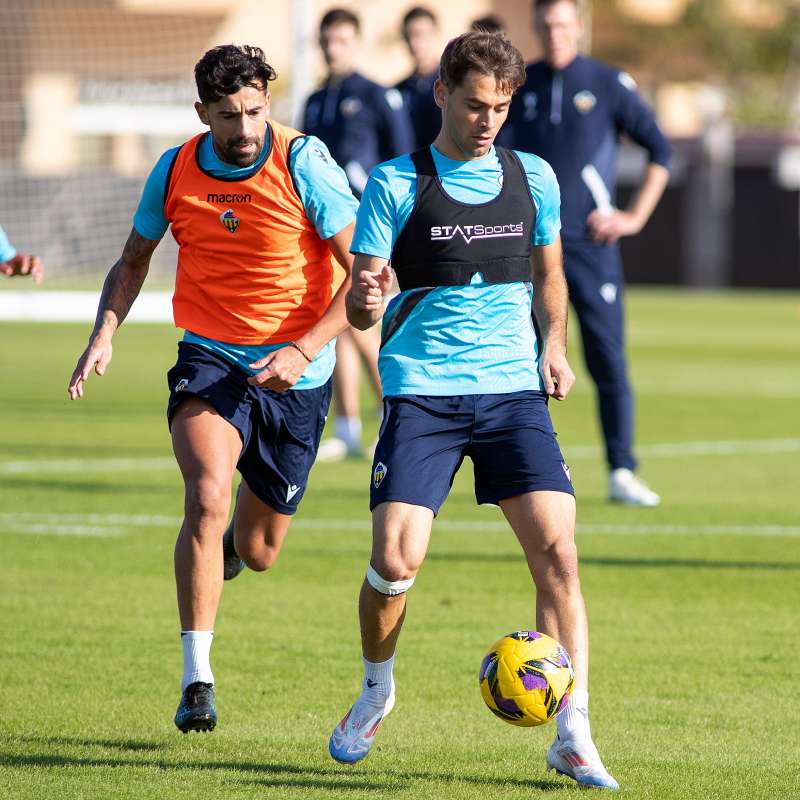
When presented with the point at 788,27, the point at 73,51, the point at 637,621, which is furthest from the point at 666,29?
the point at 637,621

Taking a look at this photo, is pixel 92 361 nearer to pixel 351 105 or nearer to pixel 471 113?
pixel 471 113

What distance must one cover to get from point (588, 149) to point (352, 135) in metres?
2.88

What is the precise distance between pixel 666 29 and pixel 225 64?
70702 mm

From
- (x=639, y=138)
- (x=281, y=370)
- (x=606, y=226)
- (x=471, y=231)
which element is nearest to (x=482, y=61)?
(x=471, y=231)

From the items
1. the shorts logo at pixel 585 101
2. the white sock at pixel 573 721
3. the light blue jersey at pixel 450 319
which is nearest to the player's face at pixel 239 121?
the light blue jersey at pixel 450 319

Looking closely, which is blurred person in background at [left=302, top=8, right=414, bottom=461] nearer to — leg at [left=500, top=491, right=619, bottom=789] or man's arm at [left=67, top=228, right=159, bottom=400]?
man's arm at [left=67, top=228, right=159, bottom=400]

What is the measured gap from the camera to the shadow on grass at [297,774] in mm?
5305

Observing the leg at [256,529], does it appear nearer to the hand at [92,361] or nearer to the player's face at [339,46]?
the hand at [92,361]

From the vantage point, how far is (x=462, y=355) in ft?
18.5

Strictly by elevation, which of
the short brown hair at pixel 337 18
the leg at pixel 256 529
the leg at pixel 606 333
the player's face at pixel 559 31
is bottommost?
the leg at pixel 606 333

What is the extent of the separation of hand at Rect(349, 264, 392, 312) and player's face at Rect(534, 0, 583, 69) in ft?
17.0

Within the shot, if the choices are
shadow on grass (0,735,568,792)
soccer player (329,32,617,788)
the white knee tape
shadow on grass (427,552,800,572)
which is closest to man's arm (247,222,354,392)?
soccer player (329,32,617,788)

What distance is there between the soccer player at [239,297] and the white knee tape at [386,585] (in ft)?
2.44

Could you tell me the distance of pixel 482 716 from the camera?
622 cm
